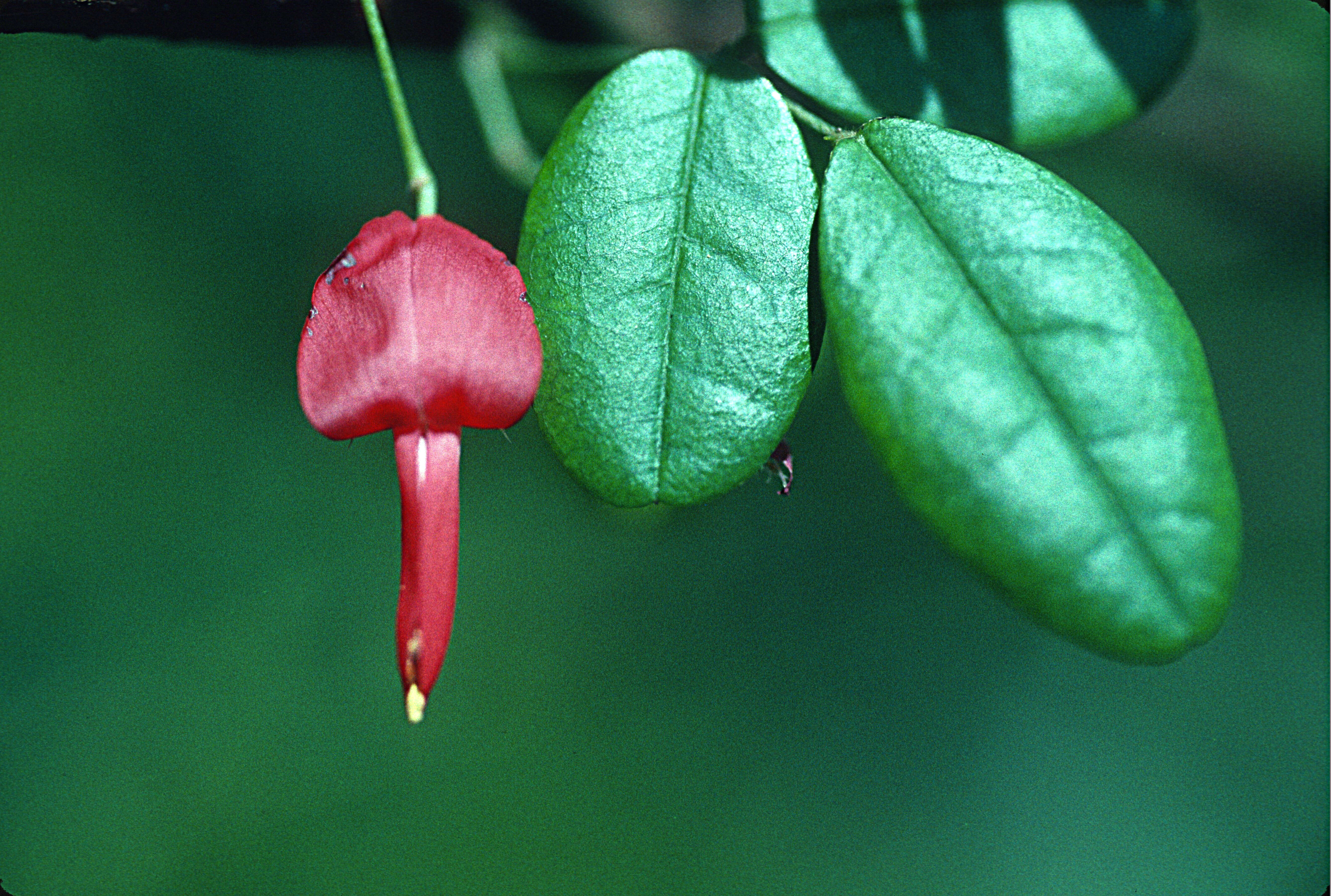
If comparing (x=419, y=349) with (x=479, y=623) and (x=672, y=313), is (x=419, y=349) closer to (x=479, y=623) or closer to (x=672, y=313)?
(x=672, y=313)

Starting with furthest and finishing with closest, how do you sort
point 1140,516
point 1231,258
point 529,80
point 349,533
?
1. point 349,533
2. point 1231,258
3. point 529,80
4. point 1140,516

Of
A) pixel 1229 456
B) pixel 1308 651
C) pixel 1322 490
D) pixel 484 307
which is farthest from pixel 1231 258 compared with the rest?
pixel 484 307

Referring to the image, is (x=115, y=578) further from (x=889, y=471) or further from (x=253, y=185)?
(x=889, y=471)

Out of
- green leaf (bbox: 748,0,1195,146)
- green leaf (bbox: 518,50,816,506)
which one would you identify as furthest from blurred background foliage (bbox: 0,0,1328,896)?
green leaf (bbox: 518,50,816,506)

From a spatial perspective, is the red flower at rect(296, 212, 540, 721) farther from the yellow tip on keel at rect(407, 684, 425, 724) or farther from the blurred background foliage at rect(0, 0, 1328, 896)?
the blurred background foliage at rect(0, 0, 1328, 896)

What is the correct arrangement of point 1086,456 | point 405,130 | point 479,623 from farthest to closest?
point 479,623, point 405,130, point 1086,456

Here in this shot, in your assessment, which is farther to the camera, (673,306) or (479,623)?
(479,623)

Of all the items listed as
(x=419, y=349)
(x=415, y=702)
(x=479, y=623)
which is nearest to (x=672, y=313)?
(x=419, y=349)
